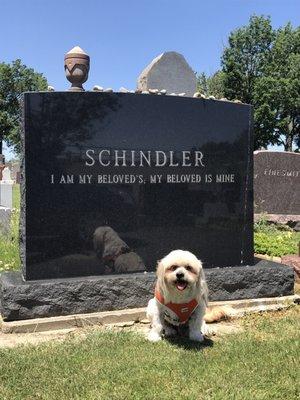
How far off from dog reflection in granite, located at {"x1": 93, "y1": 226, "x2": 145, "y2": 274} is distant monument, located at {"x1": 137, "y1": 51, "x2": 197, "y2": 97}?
2.48 meters

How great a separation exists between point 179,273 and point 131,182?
5.47 feet

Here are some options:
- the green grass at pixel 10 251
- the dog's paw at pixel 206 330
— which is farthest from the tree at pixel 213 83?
the dog's paw at pixel 206 330

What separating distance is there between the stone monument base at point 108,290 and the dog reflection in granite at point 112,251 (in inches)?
4.2

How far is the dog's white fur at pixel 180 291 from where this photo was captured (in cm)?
403

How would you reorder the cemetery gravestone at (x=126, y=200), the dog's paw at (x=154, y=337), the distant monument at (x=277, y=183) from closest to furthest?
the dog's paw at (x=154, y=337) < the cemetery gravestone at (x=126, y=200) < the distant monument at (x=277, y=183)

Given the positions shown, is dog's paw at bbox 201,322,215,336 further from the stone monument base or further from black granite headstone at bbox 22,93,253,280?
black granite headstone at bbox 22,93,253,280

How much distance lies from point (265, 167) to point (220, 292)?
9.13 m

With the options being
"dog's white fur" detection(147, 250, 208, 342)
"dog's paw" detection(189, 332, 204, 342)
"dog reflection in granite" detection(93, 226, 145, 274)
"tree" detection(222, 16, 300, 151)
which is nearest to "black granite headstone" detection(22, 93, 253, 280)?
"dog reflection in granite" detection(93, 226, 145, 274)

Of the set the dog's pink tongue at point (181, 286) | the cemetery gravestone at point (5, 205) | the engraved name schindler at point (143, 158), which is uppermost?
the engraved name schindler at point (143, 158)

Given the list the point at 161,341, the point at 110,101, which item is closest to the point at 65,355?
the point at 161,341

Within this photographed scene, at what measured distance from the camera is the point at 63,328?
4852 millimetres

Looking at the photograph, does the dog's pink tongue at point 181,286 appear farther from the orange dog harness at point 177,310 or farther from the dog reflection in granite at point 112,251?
the dog reflection in granite at point 112,251

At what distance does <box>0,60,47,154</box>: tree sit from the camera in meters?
51.2

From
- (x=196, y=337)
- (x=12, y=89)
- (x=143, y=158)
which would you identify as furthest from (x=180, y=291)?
(x=12, y=89)
